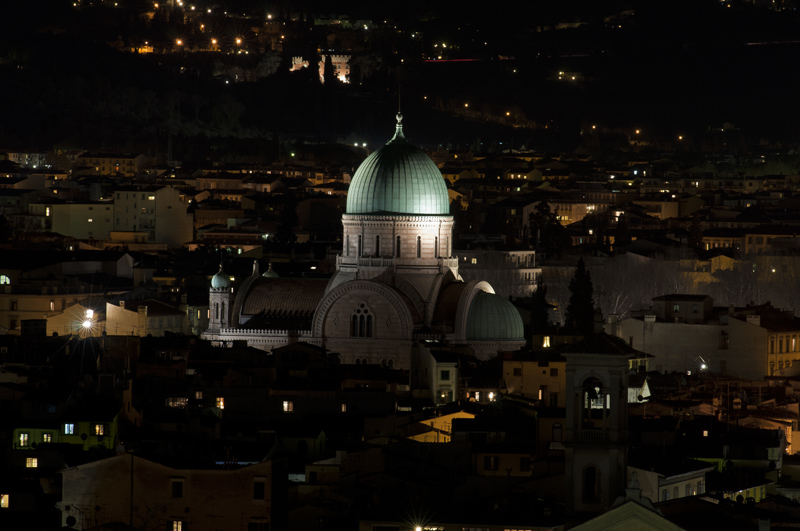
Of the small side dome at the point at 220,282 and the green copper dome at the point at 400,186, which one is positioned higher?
the green copper dome at the point at 400,186

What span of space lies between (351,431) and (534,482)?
8.41m

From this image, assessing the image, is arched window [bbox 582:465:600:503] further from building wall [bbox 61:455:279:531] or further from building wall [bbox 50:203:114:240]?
building wall [bbox 50:203:114:240]

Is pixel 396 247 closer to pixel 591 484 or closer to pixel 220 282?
pixel 220 282

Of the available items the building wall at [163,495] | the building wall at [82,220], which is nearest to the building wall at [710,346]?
the building wall at [163,495]

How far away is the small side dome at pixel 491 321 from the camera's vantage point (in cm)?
6875

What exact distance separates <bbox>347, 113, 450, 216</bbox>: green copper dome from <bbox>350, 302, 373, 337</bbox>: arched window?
3.11 metres

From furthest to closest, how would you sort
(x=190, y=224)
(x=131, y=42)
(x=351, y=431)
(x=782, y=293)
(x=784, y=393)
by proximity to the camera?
(x=131, y=42)
(x=190, y=224)
(x=782, y=293)
(x=784, y=393)
(x=351, y=431)

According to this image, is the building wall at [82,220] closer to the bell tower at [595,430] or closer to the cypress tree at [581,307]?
the cypress tree at [581,307]

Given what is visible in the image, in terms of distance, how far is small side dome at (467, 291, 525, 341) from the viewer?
68750 millimetres

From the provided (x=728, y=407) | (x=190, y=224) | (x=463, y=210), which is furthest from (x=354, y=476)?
(x=463, y=210)

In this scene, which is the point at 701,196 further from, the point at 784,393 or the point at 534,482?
the point at 534,482

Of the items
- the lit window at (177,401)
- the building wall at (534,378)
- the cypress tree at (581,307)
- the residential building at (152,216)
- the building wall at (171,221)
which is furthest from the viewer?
the building wall at (171,221)

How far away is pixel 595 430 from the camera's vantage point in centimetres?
3688

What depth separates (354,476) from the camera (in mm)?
46000
